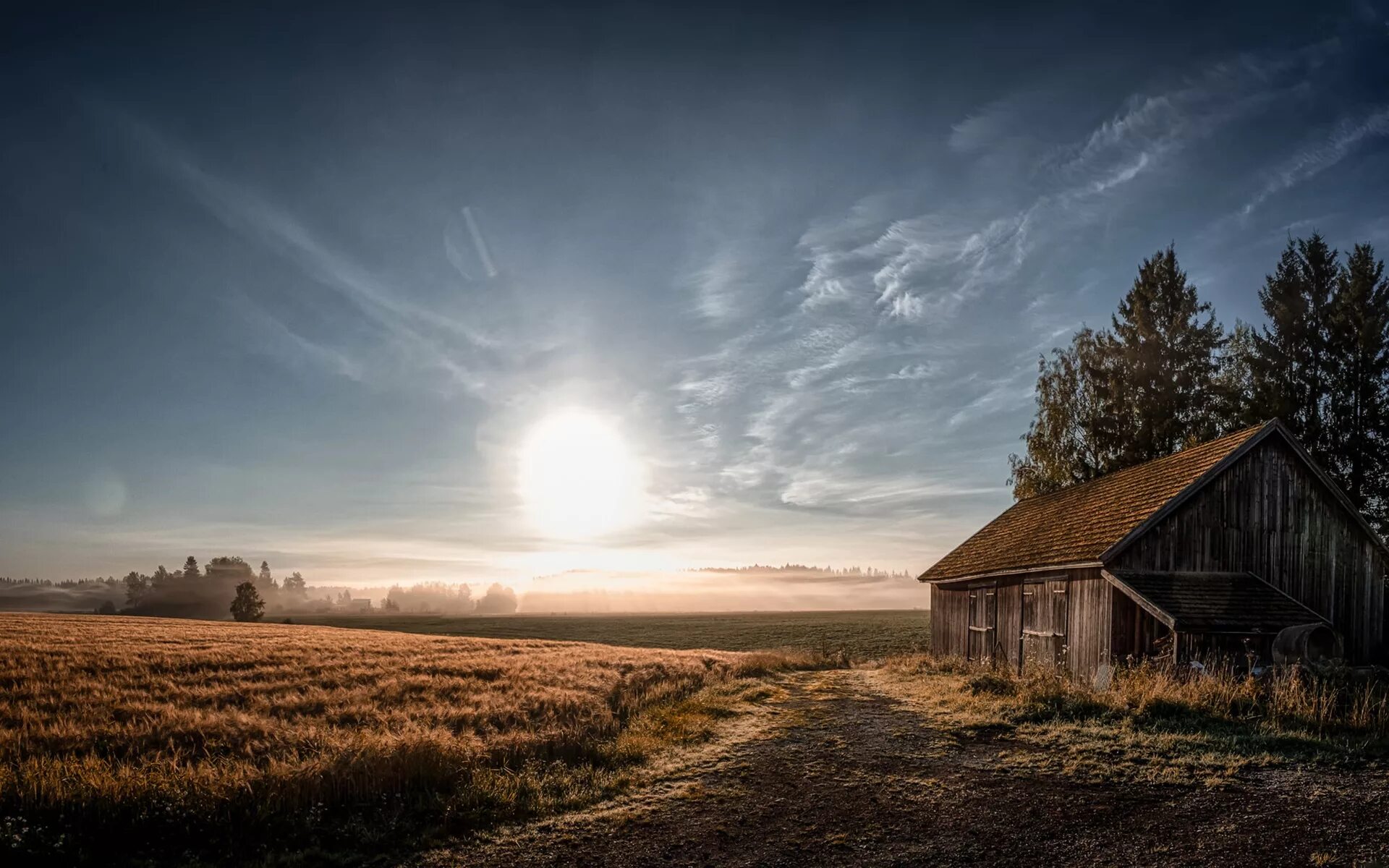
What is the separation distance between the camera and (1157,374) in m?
34.4

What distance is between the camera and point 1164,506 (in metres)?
18.4

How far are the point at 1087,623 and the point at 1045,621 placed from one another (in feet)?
6.98

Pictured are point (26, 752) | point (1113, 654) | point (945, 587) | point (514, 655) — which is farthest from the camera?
point (514, 655)

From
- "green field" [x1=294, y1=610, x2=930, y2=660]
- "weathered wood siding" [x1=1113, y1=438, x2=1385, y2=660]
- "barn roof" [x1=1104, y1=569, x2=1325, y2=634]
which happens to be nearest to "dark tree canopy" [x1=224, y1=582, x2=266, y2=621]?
"green field" [x1=294, y1=610, x2=930, y2=660]

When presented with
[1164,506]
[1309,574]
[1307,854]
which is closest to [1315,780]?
[1307,854]

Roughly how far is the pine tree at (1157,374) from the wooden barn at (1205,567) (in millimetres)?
13770

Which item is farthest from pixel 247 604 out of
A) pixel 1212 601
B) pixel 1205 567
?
pixel 1212 601

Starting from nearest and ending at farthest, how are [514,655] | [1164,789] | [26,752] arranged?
[1164,789], [26,752], [514,655]

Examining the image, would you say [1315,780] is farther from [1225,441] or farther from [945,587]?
[945,587]

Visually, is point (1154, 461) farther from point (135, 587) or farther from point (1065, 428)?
point (135, 587)

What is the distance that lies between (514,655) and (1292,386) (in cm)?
3602

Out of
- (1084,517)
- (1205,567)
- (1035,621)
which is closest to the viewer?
(1205,567)

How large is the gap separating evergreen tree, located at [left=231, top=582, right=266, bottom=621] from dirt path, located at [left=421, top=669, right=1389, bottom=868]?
9500 cm

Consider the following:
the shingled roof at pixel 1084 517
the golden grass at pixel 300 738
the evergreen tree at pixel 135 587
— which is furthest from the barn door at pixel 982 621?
the evergreen tree at pixel 135 587
